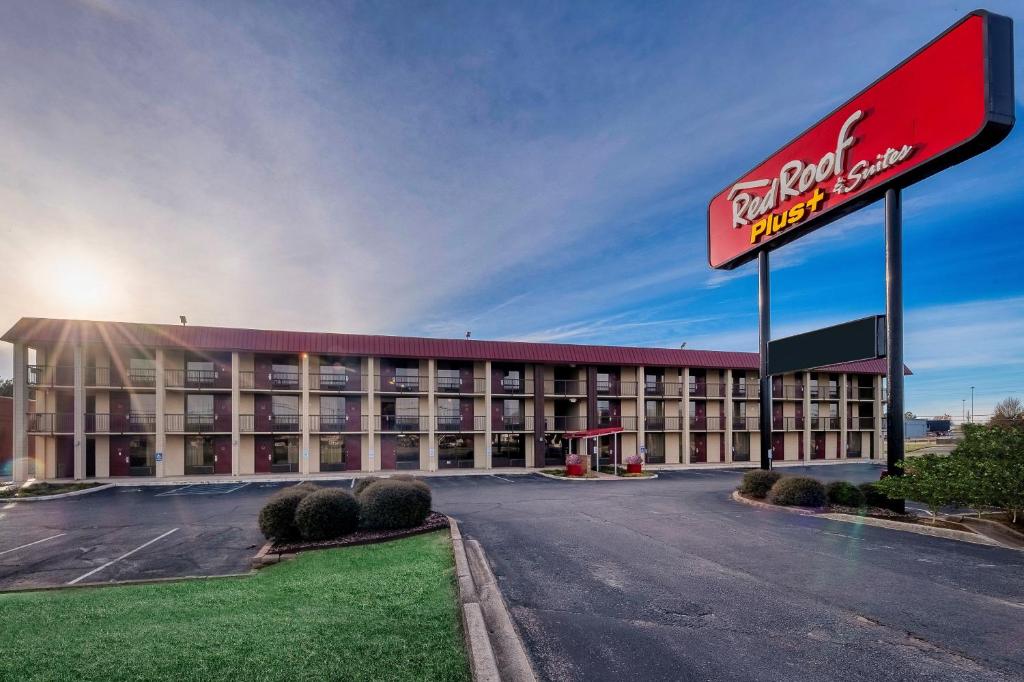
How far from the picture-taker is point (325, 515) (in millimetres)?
11719

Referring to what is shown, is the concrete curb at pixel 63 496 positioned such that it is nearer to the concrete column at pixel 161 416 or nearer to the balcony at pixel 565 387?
the concrete column at pixel 161 416

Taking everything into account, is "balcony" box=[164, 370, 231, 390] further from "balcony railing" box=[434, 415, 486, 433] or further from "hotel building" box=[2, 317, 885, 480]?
"balcony railing" box=[434, 415, 486, 433]

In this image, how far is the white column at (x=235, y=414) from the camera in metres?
30.6

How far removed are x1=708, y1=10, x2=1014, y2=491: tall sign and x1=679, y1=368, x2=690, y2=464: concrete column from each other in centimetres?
1776

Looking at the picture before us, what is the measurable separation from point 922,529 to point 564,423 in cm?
2582

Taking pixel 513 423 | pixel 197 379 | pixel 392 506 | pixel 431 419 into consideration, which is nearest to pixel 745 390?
pixel 513 423

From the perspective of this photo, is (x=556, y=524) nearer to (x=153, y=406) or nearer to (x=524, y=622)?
(x=524, y=622)

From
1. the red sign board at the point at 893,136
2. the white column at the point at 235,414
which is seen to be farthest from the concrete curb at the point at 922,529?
the white column at the point at 235,414

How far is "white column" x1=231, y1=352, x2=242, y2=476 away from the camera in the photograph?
3064 centimetres

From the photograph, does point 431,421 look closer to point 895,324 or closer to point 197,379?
point 197,379

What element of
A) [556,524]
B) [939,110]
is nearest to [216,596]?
[556,524]

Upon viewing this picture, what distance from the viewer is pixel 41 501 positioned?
71.1 feet

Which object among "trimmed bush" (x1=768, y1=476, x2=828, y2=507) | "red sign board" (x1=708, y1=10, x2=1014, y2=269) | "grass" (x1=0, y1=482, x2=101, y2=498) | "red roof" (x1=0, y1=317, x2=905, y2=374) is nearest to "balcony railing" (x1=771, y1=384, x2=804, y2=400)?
"red roof" (x1=0, y1=317, x2=905, y2=374)

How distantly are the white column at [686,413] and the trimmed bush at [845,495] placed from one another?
73.0 ft
